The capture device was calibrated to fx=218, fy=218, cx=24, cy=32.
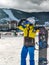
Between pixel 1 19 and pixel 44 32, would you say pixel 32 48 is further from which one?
pixel 1 19

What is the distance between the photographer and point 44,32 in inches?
151

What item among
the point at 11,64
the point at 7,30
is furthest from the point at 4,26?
the point at 11,64

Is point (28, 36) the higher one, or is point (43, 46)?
point (28, 36)

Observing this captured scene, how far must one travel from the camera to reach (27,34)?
379 cm

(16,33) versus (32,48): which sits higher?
(32,48)

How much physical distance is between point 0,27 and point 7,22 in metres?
0.81

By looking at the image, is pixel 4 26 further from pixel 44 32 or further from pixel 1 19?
pixel 44 32

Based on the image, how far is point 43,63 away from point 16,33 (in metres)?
11.8

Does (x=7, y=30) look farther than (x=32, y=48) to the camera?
Yes

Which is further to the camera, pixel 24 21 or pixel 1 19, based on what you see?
pixel 1 19

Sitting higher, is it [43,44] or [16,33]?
[43,44]

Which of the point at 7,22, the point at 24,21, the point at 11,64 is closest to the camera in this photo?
the point at 24,21

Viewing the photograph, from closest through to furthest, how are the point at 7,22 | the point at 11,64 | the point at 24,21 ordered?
the point at 24,21
the point at 11,64
the point at 7,22

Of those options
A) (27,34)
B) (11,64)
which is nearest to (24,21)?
(27,34)
